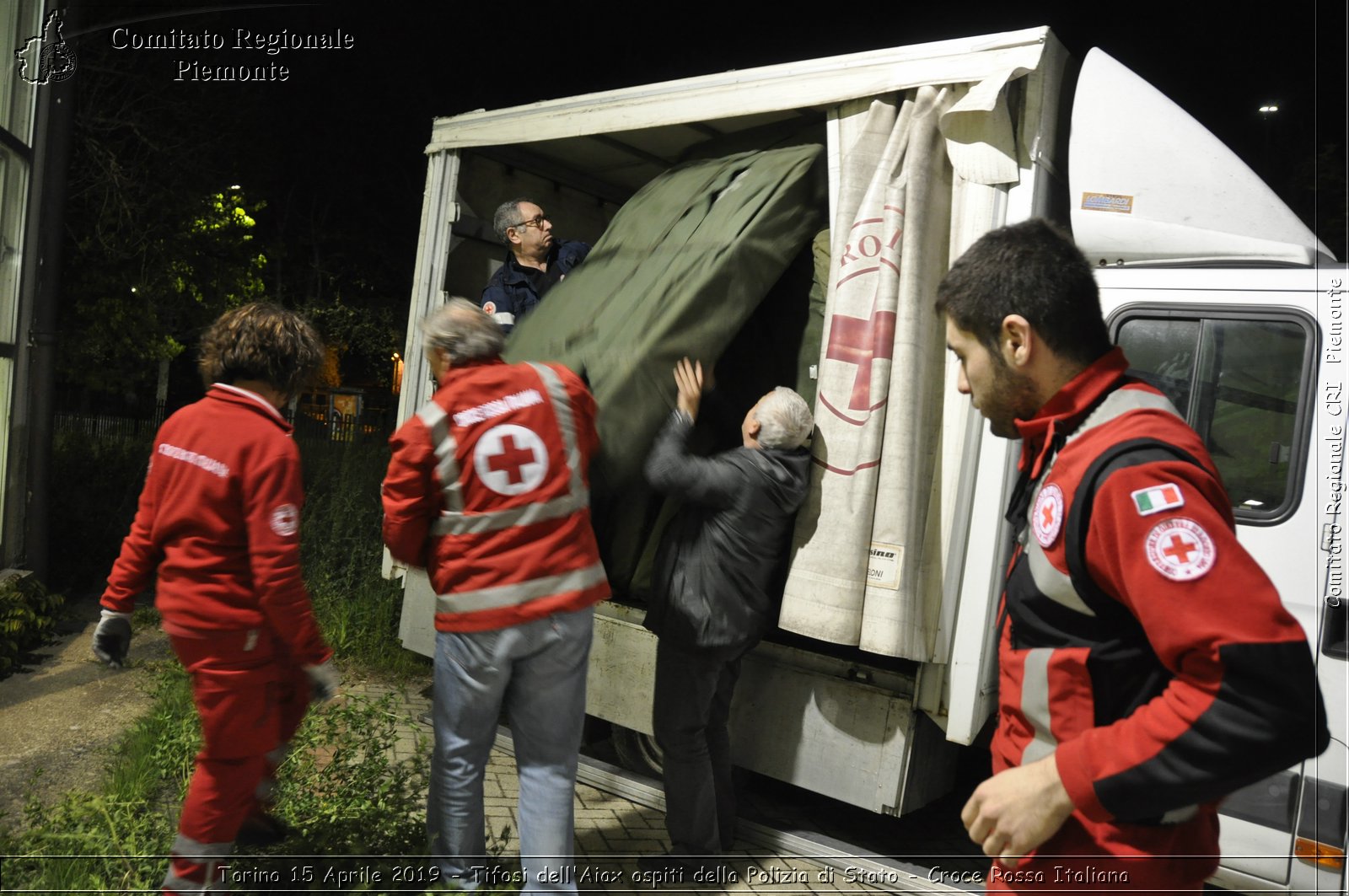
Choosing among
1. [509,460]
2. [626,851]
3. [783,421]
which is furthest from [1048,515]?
[626,851]

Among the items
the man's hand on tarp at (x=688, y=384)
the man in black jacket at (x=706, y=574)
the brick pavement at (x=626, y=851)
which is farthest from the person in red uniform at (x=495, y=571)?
the man's hand on tarp at (x=688, y=384)

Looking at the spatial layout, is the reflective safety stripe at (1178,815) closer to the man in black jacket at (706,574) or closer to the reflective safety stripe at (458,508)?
the reflective safety stripe at (458,508)

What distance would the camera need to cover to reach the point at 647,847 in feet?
13.1

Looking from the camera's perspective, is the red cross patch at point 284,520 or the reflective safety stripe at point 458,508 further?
the reflective safety stripe at point 458,508

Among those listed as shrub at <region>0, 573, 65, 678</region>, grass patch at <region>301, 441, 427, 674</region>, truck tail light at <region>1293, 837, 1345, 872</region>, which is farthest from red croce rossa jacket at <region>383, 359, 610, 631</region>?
shrub at <region>0, 573, 65, 678</region>

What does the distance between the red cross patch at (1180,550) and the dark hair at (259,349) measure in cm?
250

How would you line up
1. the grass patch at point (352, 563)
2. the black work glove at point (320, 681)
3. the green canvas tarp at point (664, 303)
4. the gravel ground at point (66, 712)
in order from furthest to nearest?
the grass patch at point (352, 563), the gravel ground at point (66, 712), the green canvas tarp at point (664, 303), the black work glove at point (320, 681)

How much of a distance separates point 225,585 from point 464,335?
101 cm

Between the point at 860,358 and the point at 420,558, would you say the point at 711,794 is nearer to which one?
the point at 420,558

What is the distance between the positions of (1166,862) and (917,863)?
9.52 ft

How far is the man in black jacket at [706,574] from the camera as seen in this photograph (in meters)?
3.73

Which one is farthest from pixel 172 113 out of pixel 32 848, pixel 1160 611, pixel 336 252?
pixel 1160 611

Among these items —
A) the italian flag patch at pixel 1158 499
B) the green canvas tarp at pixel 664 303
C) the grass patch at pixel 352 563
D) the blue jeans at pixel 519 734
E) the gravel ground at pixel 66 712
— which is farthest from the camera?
the grass patch at pixel 352 563

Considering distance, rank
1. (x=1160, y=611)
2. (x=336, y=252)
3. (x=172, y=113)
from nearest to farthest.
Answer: (x=1160, y=611) → (x=172, y=113) → (x=336, y=252)
